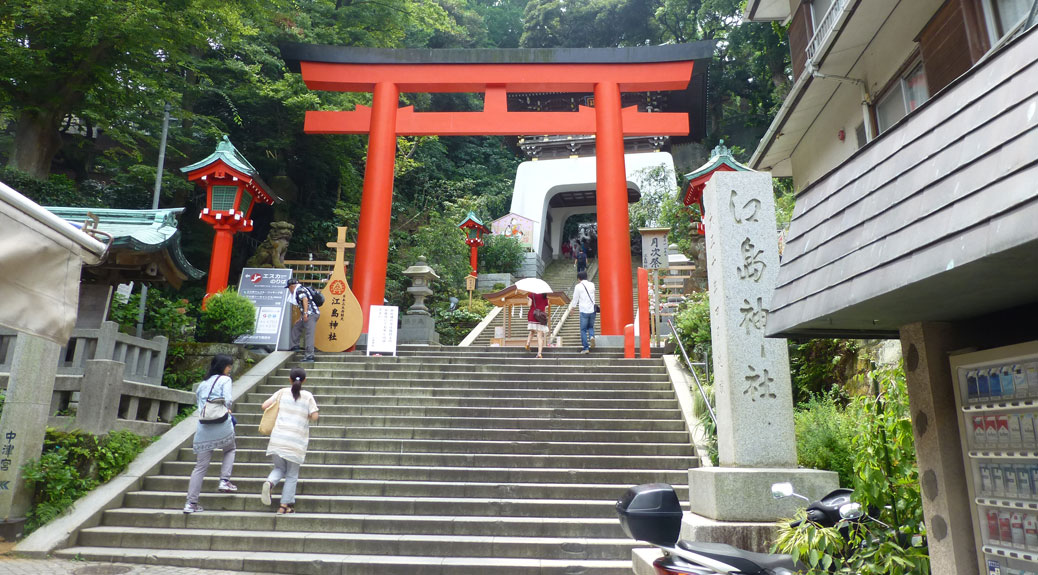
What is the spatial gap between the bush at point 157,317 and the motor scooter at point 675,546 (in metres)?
8.43

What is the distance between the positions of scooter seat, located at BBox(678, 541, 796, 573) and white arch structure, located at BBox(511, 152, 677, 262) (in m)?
22.1

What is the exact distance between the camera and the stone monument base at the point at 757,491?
402cm

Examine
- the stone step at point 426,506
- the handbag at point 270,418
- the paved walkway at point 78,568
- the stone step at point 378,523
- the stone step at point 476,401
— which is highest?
the stone step at point 476,401

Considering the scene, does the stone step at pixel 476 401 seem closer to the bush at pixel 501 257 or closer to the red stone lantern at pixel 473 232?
the red stone lantern at pixel 473 232

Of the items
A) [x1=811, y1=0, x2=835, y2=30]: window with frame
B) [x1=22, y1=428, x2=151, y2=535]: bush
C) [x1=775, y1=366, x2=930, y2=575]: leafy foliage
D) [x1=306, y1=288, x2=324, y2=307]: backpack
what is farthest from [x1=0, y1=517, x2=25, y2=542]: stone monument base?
[x1=811, y1=0, x2=835, y2=30]: window with frame

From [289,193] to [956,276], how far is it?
797 inches

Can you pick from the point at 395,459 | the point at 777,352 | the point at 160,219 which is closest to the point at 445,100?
the point at 160,219

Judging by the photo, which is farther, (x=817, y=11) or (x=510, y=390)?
(x=817, y=11)

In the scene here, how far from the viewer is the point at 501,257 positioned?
926 inches

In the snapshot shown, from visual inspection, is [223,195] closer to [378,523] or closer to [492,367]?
[492,367]

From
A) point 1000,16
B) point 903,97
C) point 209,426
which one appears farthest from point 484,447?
point 903,97

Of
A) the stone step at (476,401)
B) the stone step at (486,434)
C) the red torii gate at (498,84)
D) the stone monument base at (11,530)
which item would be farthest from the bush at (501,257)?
the stone monument base at (11,530)

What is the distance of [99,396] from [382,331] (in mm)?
4903

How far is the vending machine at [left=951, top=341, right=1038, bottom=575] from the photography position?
2.15 m
